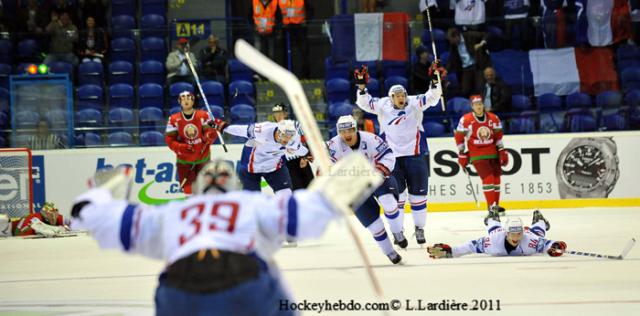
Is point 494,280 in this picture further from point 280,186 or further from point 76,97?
point 76,97

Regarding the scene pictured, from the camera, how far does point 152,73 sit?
1516 centimetres

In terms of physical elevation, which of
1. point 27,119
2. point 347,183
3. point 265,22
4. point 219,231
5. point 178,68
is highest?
point 265,22

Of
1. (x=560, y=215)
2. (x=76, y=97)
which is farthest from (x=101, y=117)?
(x=560, y=215)

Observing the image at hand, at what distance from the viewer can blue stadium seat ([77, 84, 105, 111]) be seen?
46.6ft

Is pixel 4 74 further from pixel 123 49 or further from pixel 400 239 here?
pixel 400 239

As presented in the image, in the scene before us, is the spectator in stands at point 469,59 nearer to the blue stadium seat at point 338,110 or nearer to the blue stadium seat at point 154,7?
the blue stadium seat at point 338,110

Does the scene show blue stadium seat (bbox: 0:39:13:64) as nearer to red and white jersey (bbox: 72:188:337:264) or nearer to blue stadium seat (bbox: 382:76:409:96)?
blue stadium seat (bbox: 382:76:409:96)

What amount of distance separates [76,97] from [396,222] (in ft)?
23.1

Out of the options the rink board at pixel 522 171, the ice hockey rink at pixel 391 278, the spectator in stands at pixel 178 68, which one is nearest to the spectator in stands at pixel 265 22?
the spectator in stands at pixel 178 68

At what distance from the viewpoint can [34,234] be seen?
12.7m

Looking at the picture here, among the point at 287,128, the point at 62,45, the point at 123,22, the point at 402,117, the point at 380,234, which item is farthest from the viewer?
the point at 123,22

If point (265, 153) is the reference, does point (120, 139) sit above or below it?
above

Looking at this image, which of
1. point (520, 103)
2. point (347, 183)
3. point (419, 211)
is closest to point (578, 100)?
point (520, 103)

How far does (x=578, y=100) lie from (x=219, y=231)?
1196 centimetres
